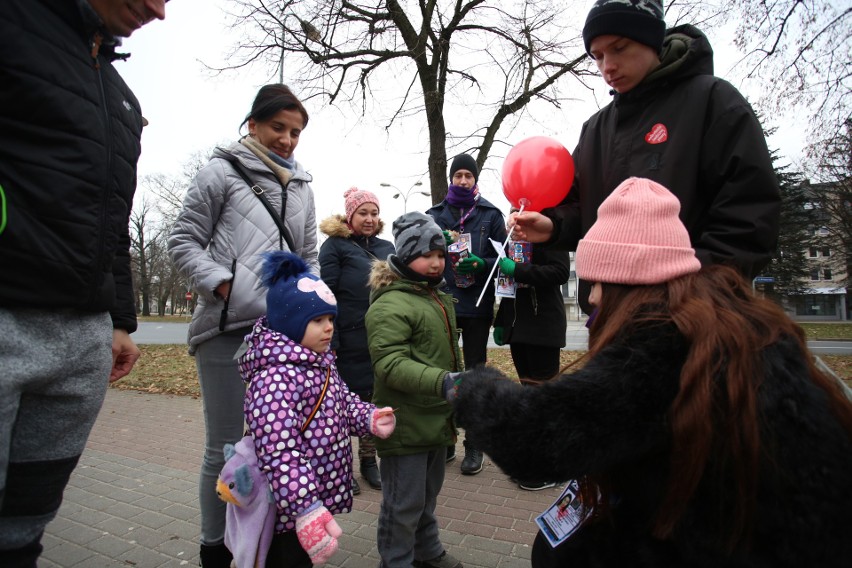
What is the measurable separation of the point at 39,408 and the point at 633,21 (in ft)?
7.02

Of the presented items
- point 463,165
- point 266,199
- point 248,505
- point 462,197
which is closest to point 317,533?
point 248,505

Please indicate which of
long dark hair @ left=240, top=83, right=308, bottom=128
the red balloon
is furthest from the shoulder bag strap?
the red balloon

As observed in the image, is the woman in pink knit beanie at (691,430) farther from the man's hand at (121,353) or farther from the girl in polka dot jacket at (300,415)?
the man's hand at (121,353)

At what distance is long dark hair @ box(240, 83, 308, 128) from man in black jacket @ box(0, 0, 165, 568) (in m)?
0.93

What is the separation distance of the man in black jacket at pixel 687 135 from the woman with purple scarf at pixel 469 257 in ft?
6.29

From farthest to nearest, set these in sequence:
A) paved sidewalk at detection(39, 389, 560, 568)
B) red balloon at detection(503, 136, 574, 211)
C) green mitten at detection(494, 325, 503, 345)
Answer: green mitten at detection(494, 325, 503, 345) → paved sidewalk at detection(39, 389, 560, 568) → red balloon at detection(503, 136, 574, 211)

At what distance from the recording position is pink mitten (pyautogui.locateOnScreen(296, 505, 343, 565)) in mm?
1783

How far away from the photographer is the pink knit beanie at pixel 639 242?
4.99 feet

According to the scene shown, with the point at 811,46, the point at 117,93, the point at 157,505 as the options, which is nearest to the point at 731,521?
the point at 117,93

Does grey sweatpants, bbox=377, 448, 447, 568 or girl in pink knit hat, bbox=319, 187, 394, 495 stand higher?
girl in pink knit hat, bbox=319, 187, 394, 495

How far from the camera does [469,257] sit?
153 inches

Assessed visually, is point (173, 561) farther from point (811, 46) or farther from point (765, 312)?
point (811, 46)

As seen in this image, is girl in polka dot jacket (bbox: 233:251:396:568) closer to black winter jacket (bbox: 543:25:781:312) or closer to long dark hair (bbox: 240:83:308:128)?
long dark hair (bbox: 240:83:308:128)

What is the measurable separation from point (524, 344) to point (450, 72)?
793 centimetres
